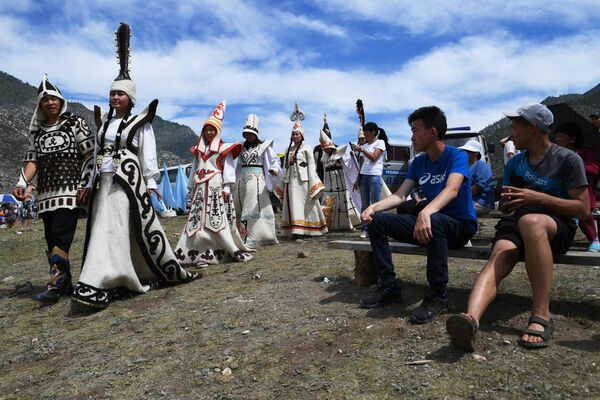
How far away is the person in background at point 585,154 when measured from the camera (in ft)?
15.6

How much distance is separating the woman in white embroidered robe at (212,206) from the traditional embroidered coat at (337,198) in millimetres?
3105

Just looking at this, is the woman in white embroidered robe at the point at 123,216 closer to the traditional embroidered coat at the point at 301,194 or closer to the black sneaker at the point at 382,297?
the black sneaker at the point at 382,297

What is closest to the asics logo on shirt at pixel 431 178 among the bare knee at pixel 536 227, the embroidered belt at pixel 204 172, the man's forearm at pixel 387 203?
the man's forearm at pixel 387 203

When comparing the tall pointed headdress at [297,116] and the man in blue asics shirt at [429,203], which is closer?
the man in blue asics shirt at [429,203]

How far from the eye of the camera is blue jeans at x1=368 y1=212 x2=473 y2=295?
113 inches

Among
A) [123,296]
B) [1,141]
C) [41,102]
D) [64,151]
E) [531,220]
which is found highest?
[1,141]

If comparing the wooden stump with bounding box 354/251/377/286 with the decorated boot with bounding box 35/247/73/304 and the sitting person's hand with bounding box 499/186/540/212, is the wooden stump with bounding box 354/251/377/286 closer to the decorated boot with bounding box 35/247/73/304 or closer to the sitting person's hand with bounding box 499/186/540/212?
the sitting person's hand with bounding box 499/186/540/212

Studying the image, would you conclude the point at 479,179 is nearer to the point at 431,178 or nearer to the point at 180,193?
the point at 431,178

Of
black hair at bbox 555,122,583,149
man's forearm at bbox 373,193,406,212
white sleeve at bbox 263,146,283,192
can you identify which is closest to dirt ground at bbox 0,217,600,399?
man's forearm at bbox 373,193,406,212

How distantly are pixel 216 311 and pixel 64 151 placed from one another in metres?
2.17

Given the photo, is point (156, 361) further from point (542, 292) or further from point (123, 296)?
point (542, 292)

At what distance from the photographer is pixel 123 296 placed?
4.26 metres

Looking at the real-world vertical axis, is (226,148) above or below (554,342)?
above

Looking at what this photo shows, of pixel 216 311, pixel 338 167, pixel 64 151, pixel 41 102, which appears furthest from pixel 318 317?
pixel 338 167
